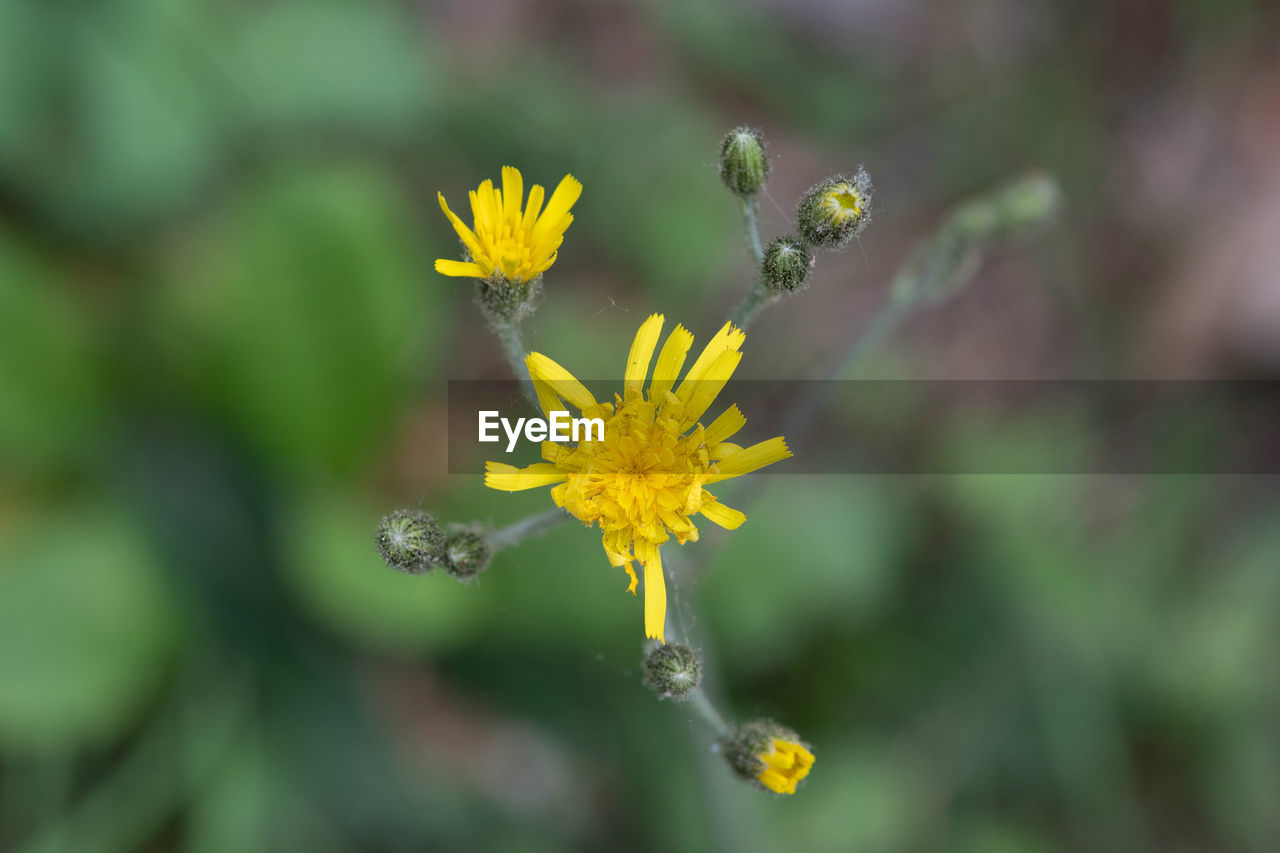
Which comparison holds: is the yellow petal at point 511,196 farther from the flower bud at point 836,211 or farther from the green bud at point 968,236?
the green bud at point 968,236

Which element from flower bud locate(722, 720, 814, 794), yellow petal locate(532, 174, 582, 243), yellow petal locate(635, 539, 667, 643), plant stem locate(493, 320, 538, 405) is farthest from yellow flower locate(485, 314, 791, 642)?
flower bud locate(722, 720, 814, 794)

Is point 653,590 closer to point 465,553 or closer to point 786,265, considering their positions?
point 465,553

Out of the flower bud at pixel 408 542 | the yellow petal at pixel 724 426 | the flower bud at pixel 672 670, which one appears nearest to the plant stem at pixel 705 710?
the flower bud at pixel 672 670

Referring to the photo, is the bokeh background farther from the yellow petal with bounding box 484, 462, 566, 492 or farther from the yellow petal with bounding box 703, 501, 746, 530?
the yellow petal with bounding box 703, 501, 746, 530

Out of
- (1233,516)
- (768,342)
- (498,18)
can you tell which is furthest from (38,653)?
(1233,516)

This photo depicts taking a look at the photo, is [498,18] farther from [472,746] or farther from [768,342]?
[472,746]

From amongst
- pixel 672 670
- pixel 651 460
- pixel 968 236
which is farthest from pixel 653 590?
pixel 968 236
